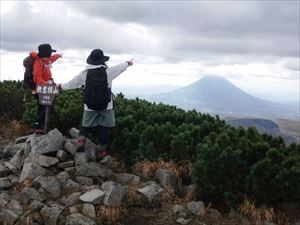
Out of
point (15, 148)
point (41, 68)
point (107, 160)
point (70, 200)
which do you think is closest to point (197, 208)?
point (70, 200)

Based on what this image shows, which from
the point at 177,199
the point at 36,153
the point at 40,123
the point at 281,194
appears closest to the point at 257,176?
the point at 281,194

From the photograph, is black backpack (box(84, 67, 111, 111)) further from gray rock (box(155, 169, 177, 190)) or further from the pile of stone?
gray rock (box(155, 169, 177, 190))

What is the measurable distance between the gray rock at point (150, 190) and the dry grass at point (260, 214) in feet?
5.73

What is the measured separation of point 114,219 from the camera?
322 inches

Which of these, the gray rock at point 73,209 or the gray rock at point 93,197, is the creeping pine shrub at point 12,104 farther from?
the gray rock at point 73,209

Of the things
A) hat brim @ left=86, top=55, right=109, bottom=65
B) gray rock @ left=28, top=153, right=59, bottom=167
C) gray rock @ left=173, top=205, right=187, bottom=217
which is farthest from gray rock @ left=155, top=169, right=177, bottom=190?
hat brim @ left=86, top=55, right=109, bottom=65

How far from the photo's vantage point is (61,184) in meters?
9.17

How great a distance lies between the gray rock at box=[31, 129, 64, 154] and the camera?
9812 mm

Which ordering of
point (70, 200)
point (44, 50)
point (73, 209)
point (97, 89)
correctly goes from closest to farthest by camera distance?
1. point (73, 209)
2. point (70, 200)
3. point (97, 89)
4. point (44, 50)

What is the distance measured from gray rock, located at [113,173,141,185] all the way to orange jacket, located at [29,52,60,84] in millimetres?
3371

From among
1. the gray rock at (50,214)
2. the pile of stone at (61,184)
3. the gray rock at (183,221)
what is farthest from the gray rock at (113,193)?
the gray rock at (183,221)

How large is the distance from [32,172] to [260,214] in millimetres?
4519

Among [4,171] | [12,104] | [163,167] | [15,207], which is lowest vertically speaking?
[15,207]

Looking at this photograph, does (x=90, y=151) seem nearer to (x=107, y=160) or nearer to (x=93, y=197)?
(x=107, y=160)
